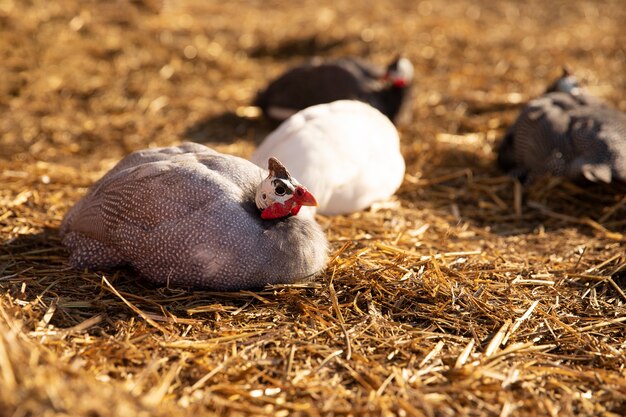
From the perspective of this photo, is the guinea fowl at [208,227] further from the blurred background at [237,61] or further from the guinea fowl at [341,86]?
the guinea fowl at [341,86]

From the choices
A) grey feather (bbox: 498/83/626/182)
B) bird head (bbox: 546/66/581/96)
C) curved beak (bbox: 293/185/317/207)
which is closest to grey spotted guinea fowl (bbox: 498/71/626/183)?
grey feather (bbox: 498/83/626/182)

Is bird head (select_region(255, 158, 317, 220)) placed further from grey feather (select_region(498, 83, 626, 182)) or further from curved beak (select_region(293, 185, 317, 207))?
grey feather (select_region(498, 83, 626, 182))

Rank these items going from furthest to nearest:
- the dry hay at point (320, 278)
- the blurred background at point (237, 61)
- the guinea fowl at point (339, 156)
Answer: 1. the blurred background at point (237, 61)
2. the guinea fowl at point (339, 156)
3. the dry hay at point (320, 278)

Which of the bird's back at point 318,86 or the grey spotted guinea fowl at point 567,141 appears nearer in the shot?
the grey spotted guinea fowl at point 567,141

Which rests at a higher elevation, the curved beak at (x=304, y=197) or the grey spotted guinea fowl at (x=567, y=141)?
the curved beak at (x=304, y=197)

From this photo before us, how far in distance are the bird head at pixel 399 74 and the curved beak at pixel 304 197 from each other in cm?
298

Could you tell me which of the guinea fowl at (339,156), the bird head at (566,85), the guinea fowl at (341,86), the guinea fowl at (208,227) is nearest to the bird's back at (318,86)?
the guinea fowl at (341,86)

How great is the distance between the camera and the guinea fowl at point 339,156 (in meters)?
4.12

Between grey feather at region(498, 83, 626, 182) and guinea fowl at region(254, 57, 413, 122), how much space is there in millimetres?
1051

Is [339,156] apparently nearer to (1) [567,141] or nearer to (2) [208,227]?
(2) [208,227]

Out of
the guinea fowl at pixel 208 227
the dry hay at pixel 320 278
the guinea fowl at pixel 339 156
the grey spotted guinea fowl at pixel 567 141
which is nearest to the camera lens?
the dry hay at pixel 320 278

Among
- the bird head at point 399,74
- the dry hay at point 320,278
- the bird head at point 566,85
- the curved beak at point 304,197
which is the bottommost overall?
the dry hay at point 320,278

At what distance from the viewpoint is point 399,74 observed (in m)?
5.89

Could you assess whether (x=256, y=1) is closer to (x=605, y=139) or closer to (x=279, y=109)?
(x=279, y=109)
